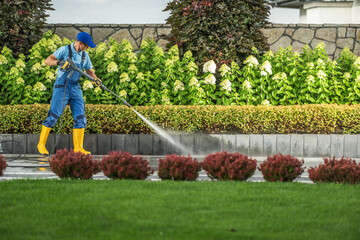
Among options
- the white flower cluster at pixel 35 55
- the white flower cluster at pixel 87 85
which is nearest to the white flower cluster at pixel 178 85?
the white flower cluster at pixel 87 85

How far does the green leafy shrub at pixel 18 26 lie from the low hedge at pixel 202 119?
297 cm

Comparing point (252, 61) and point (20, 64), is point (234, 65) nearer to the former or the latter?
point (252, 61)

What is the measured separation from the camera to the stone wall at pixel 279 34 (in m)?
15.2

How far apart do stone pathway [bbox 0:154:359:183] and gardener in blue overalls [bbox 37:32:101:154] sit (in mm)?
473

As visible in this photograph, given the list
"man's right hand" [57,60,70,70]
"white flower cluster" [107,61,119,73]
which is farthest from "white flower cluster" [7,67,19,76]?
"man's right hand" [57,60,70,70]

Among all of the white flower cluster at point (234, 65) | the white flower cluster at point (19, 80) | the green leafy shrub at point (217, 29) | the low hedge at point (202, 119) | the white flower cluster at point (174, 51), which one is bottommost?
the low hedge at point (202, 119)

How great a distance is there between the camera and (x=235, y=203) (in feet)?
16.8

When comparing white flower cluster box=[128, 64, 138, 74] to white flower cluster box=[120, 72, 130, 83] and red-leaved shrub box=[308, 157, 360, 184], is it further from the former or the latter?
red-leaved shrub box=[308, 157, 360, 184]

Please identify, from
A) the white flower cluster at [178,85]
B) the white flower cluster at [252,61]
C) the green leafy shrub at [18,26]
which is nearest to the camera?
the white flower cluster at [178,85]

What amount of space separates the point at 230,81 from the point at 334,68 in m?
2.67

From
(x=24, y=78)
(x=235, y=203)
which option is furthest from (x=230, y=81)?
(x=235, y=203)

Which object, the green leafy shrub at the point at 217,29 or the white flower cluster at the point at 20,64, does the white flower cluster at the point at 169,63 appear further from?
the white flower cluster at the point at 20,64

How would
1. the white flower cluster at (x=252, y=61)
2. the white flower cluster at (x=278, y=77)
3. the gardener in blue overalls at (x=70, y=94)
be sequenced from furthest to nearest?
the white flower cluster at (x=252, y=61)
the white flower cluster at (x=278, y=77)
the gardener in blue overalls at (x=70, y=94)

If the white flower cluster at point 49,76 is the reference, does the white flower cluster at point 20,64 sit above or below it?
above
